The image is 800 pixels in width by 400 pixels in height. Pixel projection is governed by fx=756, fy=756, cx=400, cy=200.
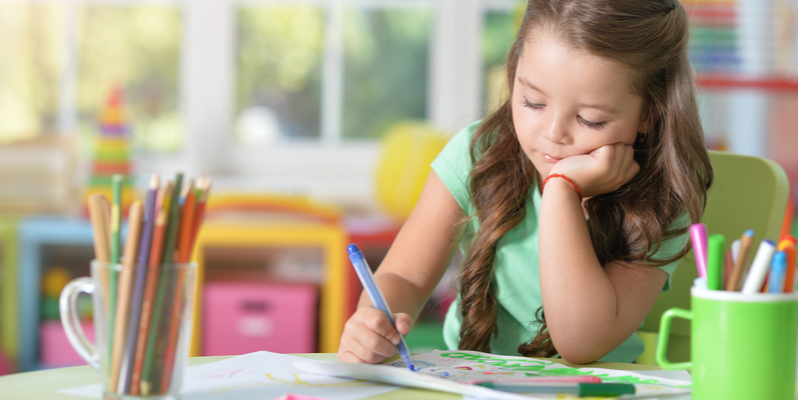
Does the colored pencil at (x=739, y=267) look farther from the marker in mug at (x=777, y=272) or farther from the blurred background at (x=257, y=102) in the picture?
the blurred background at (x=257, y=102)

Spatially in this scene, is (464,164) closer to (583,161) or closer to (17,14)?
(583,161)

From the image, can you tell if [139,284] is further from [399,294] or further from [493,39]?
[493,39]

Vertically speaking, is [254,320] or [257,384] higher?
[257,384]

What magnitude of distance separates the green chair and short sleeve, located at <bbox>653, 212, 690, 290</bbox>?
80 millimetres

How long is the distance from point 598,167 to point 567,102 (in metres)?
0.09

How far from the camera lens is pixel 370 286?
24.7 inches

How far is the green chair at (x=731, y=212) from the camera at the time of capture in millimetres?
901

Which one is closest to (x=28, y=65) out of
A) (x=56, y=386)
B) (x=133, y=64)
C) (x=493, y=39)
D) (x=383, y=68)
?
(x=133, y=64)

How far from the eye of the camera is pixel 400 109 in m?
2.46

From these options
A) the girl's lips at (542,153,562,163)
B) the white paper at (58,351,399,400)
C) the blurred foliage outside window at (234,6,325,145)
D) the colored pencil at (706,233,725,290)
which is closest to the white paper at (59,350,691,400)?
the white paper at (58,351,399,400)

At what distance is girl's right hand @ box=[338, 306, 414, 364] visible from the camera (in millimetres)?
651

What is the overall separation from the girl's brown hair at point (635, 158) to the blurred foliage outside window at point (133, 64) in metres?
1.71

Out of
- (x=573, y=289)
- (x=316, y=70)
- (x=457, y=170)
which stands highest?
(x=316, y=70)

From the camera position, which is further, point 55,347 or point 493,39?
point 493,39
